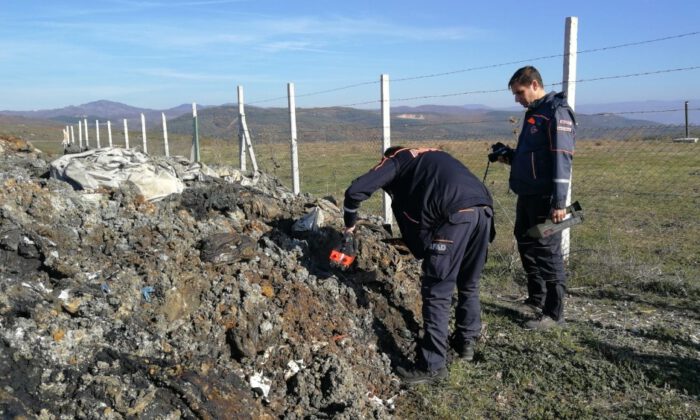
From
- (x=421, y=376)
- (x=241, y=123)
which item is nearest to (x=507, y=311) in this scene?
(x=421, y=376)

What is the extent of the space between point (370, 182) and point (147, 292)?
163 cm

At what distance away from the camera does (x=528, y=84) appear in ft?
14.6

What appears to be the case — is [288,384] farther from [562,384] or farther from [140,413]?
[562,384]

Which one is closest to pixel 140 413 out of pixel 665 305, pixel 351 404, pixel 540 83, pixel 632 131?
pixel 351 404

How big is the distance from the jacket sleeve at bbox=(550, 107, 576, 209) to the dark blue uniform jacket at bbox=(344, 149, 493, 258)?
0.63 metres

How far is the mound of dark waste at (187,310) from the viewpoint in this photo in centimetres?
297

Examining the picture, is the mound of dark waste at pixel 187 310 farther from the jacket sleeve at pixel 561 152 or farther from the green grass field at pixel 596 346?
the jacket sleeve at pixel 561 152

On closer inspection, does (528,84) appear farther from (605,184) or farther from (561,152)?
(605,184)

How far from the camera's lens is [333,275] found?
15.4 ft

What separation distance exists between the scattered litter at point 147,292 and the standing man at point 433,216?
1388mm

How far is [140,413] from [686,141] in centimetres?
602

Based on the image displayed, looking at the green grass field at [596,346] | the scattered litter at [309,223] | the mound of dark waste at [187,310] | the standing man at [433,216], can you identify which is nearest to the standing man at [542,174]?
the green grass field at [596,346]

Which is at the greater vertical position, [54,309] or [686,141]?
[686,141]

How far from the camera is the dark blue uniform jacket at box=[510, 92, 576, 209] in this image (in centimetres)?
423
